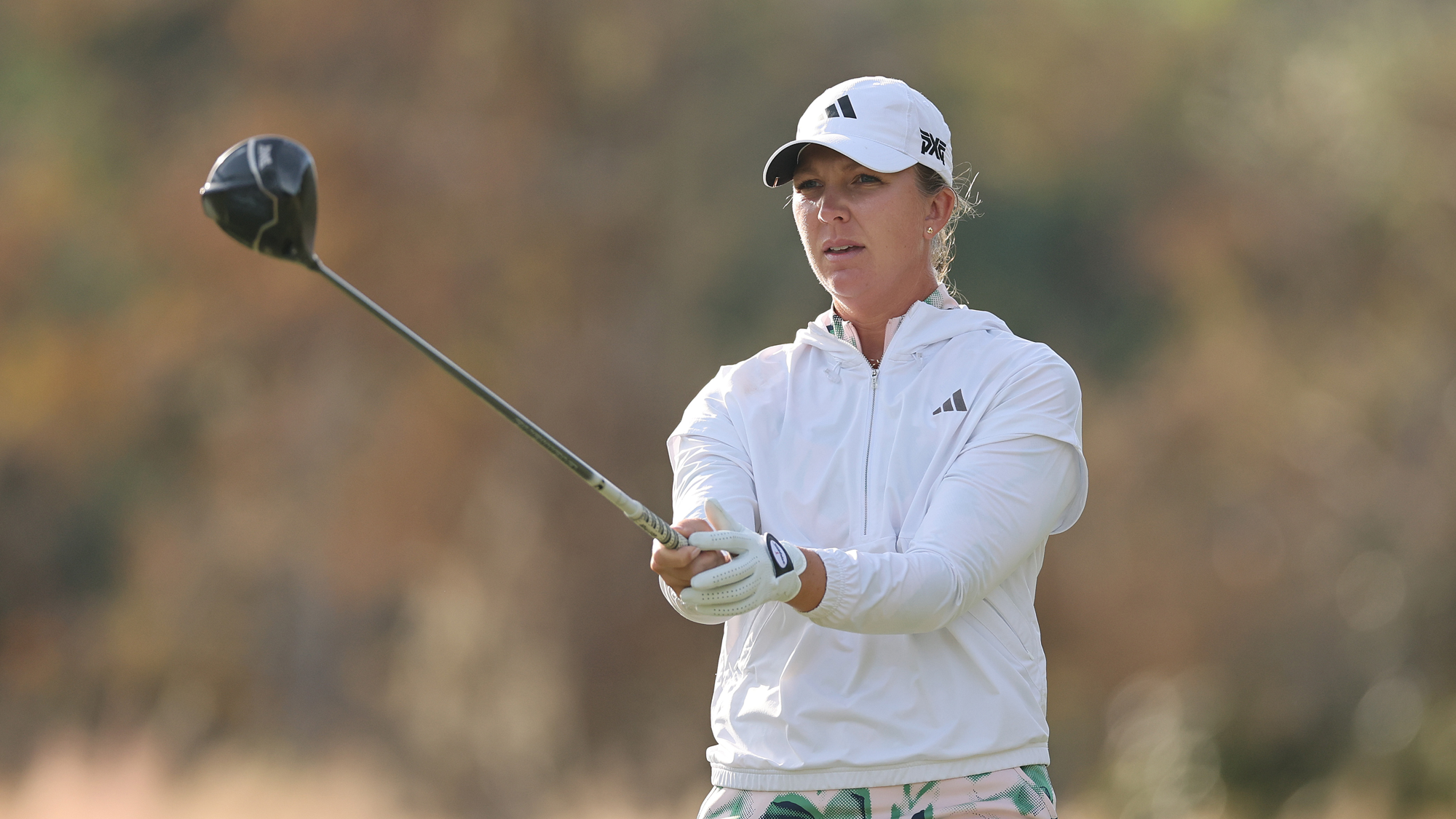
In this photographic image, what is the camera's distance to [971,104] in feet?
40.7

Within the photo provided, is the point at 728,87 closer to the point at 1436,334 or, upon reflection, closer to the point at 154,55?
the point at 154,55

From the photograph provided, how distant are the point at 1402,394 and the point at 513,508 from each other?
5.66 m

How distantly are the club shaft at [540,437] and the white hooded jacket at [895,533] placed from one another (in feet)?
0.76

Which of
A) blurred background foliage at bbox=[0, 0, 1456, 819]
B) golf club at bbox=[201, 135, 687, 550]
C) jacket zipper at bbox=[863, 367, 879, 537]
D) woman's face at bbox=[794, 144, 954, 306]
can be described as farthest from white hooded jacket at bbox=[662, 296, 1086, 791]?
blurred background foliage at bbox=[0, 0, 1456, 819]

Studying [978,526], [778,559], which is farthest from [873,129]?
[778,559]

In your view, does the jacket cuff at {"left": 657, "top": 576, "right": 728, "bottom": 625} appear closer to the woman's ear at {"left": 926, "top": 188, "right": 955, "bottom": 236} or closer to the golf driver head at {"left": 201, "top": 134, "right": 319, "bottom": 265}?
the golf driver head at {"left": 201, "top": 134, "right": 319, "bottom": 265}

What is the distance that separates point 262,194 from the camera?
7.75 feet

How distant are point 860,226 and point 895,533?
0.65 meters

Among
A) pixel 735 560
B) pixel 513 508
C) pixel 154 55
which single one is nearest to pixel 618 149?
pixel 513 508

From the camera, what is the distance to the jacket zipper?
2.75 metres

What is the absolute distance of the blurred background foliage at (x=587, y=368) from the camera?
9.23 m

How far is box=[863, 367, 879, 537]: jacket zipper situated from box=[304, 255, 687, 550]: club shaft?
1.31 feet

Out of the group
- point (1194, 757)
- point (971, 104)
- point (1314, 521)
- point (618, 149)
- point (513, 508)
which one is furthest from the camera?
point (971, 104)

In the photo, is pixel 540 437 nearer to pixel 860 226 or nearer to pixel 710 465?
pixel 710 465
